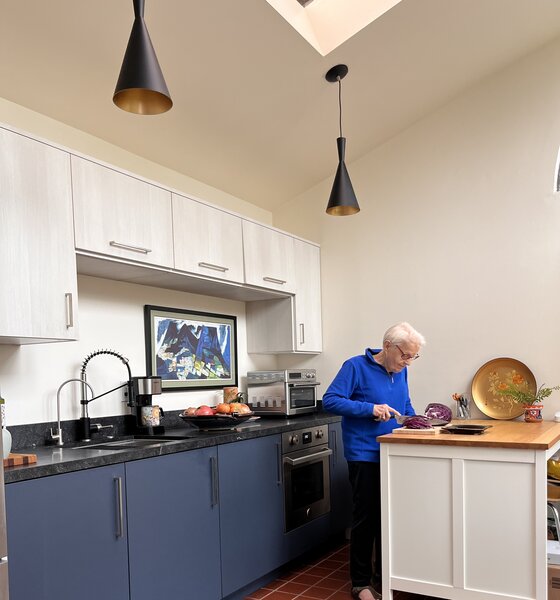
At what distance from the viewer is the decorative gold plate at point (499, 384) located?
3.88m

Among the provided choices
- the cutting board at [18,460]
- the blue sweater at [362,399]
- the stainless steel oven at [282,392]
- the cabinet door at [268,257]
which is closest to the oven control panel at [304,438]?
the stainless steel oven at [282,392]

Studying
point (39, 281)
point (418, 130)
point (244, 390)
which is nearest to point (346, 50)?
point (418, 130)

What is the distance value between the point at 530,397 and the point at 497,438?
1.19 meters

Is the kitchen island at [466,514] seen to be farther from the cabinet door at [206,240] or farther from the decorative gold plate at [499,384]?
the cabinet door at [206,240]

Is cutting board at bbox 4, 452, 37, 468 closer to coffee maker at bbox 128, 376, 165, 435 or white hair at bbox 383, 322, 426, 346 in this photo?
coffee maker at bbox 128, 376, 165, 435

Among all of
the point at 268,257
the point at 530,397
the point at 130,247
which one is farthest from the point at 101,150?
the point at 530,397

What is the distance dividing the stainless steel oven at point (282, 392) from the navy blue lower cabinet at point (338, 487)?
0.93 feet

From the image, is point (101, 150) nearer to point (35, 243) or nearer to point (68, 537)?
point (35, 243)

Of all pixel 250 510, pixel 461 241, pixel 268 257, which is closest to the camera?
pixel 250 510

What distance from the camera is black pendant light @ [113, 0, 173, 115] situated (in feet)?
6.17

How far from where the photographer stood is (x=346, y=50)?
11.0 feet

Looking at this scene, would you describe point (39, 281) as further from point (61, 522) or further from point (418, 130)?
point (418, 130)

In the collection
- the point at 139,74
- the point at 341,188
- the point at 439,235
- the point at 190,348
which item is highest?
the point at 139,74

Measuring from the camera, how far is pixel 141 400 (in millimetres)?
3338
